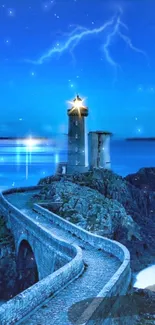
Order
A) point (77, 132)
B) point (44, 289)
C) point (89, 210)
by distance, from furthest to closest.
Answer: point (77, 132)
point (89, 210)
point (44, 289)

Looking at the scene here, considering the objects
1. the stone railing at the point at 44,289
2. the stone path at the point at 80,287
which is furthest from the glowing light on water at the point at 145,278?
the stone railing at the point at 44,289

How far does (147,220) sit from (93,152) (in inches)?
519

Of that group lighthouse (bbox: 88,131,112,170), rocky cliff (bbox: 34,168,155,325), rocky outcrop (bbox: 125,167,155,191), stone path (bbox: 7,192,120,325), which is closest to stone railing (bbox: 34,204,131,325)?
stone path (bbox: 7,192,120,325)

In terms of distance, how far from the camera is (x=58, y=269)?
15312 millimetres

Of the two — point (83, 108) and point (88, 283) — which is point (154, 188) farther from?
point (88, 283)

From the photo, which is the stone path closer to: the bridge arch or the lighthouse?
the bridge arch

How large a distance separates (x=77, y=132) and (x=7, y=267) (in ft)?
76.9

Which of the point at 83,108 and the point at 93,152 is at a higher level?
the point at 83,108

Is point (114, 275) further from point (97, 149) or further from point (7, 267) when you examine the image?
point (97, 149)

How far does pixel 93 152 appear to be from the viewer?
1905 inches

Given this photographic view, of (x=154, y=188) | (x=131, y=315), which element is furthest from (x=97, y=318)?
(x=154, y=188)

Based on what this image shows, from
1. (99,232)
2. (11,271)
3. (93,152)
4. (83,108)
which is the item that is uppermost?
(83,108)

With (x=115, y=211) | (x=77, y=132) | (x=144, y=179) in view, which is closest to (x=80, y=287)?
(x=115, y=211)

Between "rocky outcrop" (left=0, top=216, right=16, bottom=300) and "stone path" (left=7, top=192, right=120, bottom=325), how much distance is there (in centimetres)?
575
